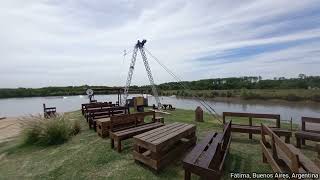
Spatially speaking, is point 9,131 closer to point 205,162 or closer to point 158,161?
point 158,161

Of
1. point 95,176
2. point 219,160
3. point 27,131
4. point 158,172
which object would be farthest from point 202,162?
point 27,131

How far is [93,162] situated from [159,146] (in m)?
1.84

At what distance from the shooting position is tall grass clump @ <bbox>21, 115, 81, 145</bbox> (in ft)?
26.5

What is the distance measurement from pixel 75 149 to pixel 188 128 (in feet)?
10.2

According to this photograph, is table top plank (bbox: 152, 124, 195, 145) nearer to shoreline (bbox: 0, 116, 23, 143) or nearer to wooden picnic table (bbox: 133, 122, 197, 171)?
wooden picnic table (bbox: 133, 122, 197, 171)

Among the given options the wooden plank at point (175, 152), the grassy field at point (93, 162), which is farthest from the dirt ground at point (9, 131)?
the wooden plank at point (175, 152)

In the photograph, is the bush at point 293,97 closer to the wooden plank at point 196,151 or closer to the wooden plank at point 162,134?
the wooden plank at point 162,134

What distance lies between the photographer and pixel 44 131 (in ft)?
26.6

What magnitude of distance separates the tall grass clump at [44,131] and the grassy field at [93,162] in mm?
303

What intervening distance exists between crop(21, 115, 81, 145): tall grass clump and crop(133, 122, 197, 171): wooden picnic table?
364 centimetres

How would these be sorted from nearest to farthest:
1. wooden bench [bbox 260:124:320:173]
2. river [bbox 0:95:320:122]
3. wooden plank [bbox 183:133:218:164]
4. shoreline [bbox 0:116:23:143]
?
wooden bench [bbox 260:124:320:173] < wooden plank [bbox 183:133:218:164] < shoreline [bbox 0:116:23:143] < river [bbox 0:95:320:122]

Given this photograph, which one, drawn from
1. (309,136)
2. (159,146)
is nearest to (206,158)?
(159,146)

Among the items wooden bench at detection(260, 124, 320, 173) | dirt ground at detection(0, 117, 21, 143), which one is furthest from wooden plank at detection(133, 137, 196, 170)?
dirt ground at detection(0, 117, 21, 143)

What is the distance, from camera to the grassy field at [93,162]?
5.01 meters
